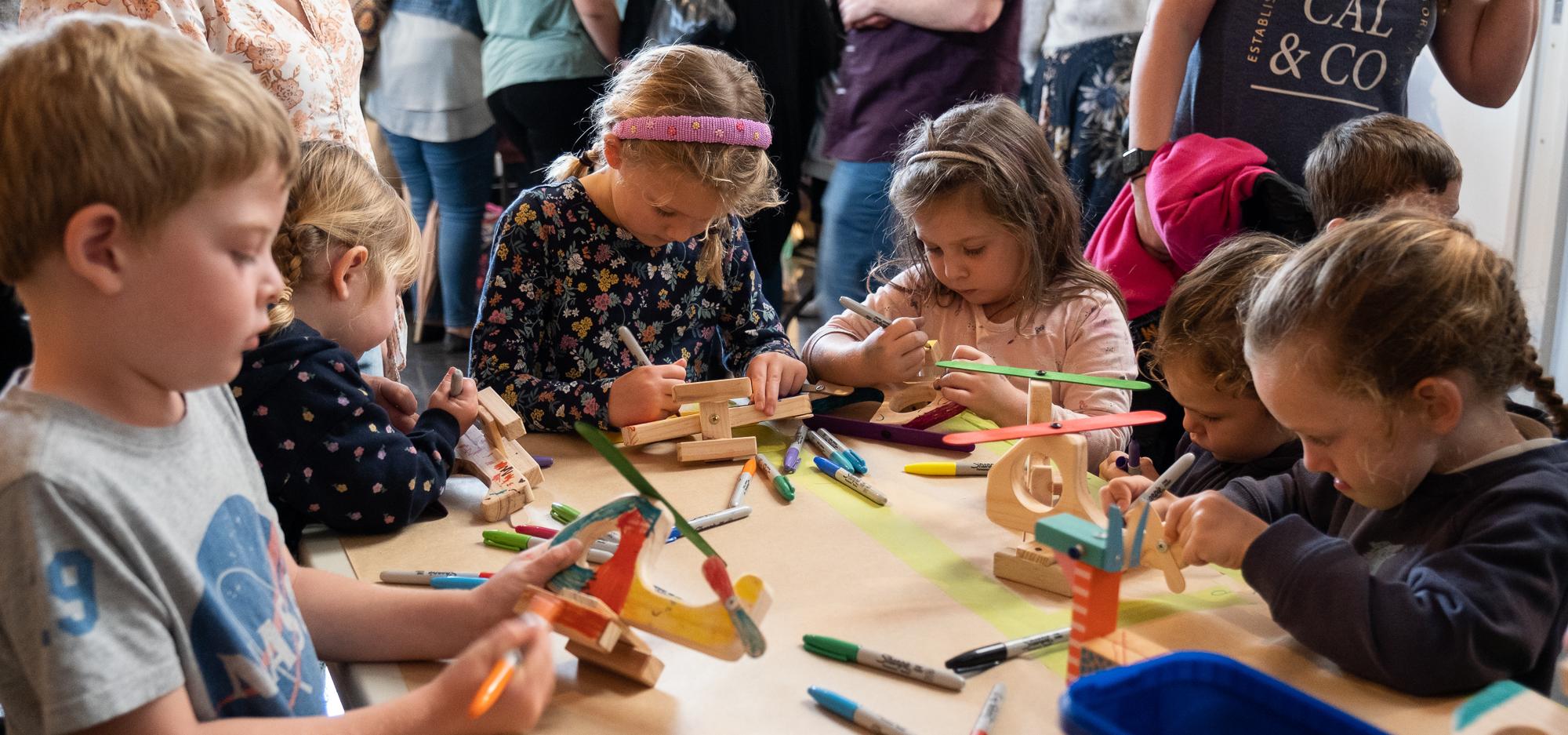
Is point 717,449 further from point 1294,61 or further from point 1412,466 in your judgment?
point 1294,61

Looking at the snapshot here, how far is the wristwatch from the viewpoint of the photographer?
6.44 ft

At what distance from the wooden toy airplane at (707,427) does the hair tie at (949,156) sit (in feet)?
1.66

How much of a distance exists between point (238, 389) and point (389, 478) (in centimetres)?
17

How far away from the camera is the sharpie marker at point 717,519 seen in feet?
3.96

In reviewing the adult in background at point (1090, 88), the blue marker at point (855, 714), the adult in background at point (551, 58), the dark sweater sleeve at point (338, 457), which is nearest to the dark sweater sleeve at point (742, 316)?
the dark sweater sleeve at point (338, 457)

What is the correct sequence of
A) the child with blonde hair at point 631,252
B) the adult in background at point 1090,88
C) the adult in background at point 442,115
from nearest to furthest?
1. the child with blonde hair at point 631,252
2. the adult in background at point 1090,88
3. the adult in background at point 442,115

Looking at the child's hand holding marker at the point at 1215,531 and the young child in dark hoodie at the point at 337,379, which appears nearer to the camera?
the child's hand holding marker at the point at 1215,531

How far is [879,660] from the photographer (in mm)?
931

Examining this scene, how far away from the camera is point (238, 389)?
1.12 m

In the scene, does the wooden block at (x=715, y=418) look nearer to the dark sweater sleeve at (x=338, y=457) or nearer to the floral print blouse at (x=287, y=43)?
the dark sweater sleeve at (x=338, y=457)

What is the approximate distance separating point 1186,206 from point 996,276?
1.13 feet

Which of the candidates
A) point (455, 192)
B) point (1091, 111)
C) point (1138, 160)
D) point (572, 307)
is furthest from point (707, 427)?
point (455, 192)

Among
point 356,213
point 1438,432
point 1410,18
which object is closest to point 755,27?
point 1410,18

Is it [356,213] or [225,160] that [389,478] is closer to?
[356,213]
